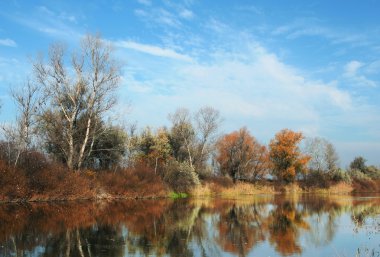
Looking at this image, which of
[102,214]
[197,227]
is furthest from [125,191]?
[197,227]

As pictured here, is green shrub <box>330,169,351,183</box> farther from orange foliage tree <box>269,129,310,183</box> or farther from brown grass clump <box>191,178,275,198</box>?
brown grass clump <box>191,178,275,198</box>

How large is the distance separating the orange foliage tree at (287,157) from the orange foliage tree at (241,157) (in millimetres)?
1691

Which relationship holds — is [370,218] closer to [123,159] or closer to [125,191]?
[125,191]

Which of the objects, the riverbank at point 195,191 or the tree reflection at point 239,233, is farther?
the riverbank at point 195,191

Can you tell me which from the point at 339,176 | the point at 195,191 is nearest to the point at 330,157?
the point at 339,176

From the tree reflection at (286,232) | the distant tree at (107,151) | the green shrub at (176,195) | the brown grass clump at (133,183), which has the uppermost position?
the distant tree at (107,151)

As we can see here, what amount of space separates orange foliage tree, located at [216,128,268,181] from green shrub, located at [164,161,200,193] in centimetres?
1419

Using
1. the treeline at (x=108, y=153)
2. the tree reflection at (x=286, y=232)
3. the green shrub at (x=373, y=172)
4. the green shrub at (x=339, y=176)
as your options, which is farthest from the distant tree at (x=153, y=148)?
the green shrub at (x=373, y=172)

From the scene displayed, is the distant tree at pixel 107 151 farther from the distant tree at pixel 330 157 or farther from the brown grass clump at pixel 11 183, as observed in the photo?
the distant tree at pixel 330 157

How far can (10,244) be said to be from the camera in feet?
42.8

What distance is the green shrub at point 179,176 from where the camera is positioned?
4359cm

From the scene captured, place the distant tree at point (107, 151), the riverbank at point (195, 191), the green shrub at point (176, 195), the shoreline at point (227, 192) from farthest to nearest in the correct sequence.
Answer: the green shrub at point (176, 195)
the distant tree at point (107, 151)
the shoreline at point (227, 192)
the riverbank at point (195, 191)

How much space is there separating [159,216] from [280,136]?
41839 millimetres

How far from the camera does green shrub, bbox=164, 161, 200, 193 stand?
4359cm
